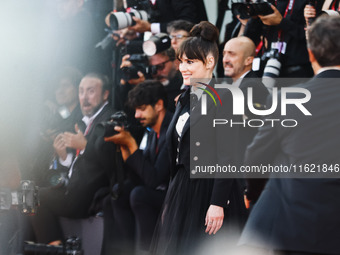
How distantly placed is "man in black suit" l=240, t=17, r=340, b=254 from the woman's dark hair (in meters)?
0.80

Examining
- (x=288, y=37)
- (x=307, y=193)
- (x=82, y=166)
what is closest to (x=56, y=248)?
(x=82, y=166)

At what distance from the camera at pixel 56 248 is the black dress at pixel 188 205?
148 centimetres

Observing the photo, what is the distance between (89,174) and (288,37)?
72.6 inches

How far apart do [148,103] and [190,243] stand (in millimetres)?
1601

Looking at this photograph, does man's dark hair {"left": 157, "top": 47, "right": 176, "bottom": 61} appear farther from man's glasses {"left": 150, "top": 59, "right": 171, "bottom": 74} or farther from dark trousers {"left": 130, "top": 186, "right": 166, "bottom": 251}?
dark trousers {"left": 130, "top": 186, "right": 166, "bottom": 251}

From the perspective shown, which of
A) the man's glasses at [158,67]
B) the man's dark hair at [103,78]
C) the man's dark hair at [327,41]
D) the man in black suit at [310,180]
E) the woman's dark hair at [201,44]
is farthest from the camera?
the man's dark hair at [103,78]

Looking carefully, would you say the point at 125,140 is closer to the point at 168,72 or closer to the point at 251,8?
the point at 168,72

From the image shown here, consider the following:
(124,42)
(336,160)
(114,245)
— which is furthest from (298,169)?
(124,42)

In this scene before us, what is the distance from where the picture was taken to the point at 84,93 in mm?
5242

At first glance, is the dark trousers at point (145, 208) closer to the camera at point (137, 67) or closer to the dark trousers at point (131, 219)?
the dark trousers at point (131, 219)

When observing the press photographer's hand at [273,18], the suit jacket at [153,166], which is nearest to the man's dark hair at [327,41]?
the press photographer's hand at [273,18]

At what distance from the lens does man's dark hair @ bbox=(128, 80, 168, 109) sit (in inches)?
180

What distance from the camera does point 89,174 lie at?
490 cm

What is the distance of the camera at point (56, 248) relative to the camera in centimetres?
471
